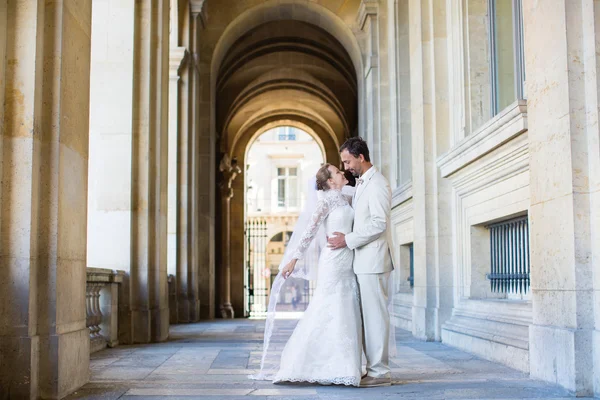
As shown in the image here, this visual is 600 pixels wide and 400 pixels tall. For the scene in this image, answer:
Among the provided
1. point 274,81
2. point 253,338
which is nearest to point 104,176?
point 253,338

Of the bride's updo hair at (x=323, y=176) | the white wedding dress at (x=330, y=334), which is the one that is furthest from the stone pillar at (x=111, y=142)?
the white wedding dress at (x=330, y=334)

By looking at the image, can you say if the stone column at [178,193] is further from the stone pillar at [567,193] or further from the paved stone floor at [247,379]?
the stone pillar at [567,193]

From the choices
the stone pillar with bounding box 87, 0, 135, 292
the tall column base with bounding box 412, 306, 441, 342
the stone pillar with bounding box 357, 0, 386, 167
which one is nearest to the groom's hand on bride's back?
the tall column base with bounding box 412, 306, 441, 342

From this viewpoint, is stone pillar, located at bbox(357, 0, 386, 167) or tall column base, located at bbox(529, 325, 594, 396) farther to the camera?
stone pillar, located at bbox(357, 0, 386, 167)

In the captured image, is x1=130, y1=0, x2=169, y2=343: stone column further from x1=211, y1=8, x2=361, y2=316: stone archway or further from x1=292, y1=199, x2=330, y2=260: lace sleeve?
x1=211, y1=8, x2=361, y2=316: stone archway

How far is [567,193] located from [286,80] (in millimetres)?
22042

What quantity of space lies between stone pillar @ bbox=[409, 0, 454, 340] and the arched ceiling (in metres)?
10.3

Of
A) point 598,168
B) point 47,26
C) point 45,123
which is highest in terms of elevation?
point 47,26

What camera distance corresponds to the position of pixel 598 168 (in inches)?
203

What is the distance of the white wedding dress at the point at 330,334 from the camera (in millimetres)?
5551

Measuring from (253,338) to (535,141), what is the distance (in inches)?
236

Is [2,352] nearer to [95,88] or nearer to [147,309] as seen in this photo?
[147,309]

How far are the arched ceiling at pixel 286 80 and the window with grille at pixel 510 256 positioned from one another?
13047 millimetres

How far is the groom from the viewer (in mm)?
5660
